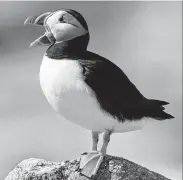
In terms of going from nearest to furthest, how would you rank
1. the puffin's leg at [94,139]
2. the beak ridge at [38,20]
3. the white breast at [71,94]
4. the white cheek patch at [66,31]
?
the white breast at [71,94] < the white cheek patch at [66,31] < the beak ridge at [38,20] < the puffin's leg at [94,139]

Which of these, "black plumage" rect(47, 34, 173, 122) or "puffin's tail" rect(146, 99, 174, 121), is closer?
"black plumage" rect(47, 34, 173, 122)

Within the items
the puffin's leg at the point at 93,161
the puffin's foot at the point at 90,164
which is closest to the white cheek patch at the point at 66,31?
the puffin's leg at the point at 93,161

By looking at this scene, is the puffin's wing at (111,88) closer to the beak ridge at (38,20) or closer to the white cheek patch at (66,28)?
the white cheek patch at (66,28)

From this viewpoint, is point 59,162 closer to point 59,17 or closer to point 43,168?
point 43,168

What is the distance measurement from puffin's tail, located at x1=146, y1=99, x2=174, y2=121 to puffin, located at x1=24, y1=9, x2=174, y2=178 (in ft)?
0.04

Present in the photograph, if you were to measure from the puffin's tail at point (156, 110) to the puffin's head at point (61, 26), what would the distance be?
0.70m

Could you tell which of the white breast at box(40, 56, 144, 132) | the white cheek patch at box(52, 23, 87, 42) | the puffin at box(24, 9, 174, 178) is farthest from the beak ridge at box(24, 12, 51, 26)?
the white breast at box(40, 56, 144, 132)

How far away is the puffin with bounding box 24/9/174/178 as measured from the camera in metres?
4.65

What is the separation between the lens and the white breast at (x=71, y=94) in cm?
464

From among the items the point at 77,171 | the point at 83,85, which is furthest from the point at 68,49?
the point at 77,171

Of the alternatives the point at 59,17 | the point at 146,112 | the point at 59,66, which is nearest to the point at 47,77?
the point at 59,66

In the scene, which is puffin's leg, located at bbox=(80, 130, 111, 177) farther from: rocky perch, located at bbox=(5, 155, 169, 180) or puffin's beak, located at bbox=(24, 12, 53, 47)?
puffin's beak, located at bbox=(24, 12, 53, 47)

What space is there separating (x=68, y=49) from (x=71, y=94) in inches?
12.8

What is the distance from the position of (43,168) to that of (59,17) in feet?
3.53
